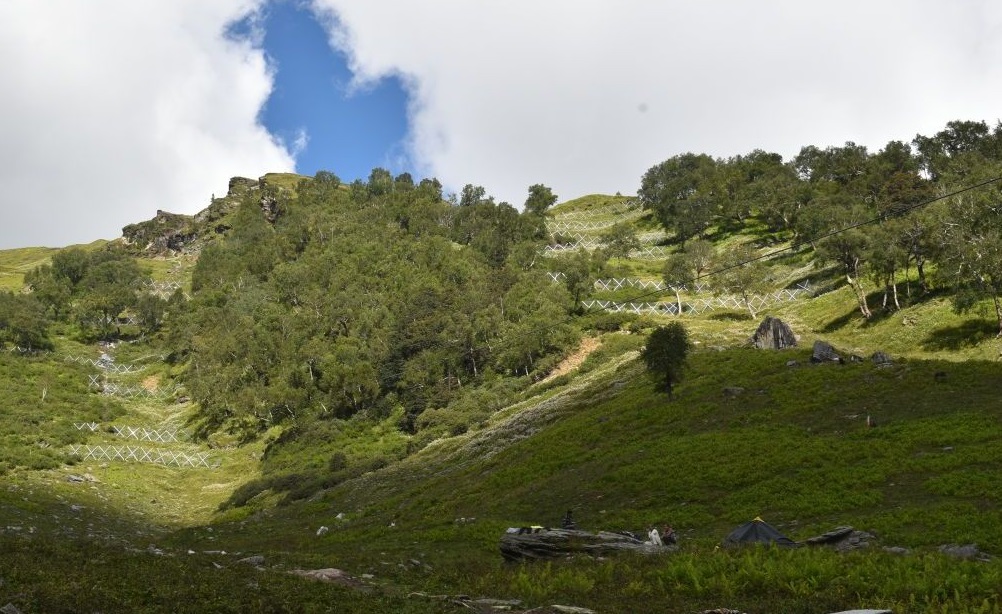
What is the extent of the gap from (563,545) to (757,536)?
6.21m

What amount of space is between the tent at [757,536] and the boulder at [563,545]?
201 cm

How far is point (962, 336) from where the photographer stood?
53.0m

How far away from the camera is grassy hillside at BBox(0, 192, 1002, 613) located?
47.1 ft

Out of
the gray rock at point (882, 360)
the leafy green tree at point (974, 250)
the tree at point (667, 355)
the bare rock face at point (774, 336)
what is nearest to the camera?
the gray rock at point (882, 360)

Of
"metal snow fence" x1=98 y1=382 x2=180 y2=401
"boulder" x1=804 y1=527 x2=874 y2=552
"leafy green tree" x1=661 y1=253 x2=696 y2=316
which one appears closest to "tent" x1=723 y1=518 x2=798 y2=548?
"boulder" x1=804 y1=527 x2=874 y2=552

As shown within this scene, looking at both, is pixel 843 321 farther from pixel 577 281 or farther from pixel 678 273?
pixel 577 281

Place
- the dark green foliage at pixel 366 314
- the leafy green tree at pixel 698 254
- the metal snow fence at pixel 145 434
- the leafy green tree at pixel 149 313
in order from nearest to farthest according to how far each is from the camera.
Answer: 1. the metal snow fence at pixel 145 434
2. the dark green foliage at pixel 366 314
3. the leafy green tree at pixel 698 254
4. the leafy green tree at pixel 149 313

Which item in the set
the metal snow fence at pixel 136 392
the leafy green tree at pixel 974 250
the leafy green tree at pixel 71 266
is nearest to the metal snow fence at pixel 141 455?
the metal snow fence at pixel 136 392

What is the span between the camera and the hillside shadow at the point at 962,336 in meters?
51.0

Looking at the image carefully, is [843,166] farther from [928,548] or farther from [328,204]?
[928,548]

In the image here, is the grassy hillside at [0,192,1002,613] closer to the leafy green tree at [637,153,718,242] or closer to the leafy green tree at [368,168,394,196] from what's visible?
the leafy green tree at [637,153,718,242]

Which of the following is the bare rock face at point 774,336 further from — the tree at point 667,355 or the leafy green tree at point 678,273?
the leafy green tree at point 678,273

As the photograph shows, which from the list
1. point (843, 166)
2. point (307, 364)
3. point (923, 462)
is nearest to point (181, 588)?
point (923, 462)

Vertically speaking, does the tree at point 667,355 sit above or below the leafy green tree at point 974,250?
below
